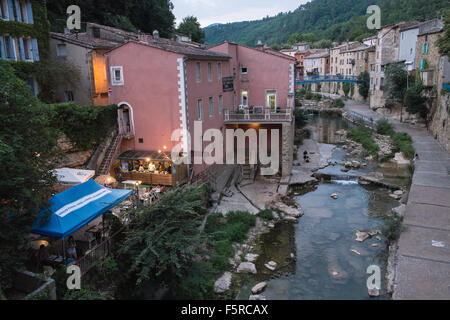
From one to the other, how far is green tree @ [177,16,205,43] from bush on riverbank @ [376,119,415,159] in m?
32.2

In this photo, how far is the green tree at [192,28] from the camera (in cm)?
5534

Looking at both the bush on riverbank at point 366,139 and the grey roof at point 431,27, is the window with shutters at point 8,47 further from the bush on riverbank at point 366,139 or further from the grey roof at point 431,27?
the grey roof at point 431,27

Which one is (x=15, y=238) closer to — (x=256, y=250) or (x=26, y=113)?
(x=26, y=113)

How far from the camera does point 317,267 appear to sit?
555 inches

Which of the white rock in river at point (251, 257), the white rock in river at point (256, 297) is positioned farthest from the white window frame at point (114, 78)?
the white rock in river at point (256, 297)

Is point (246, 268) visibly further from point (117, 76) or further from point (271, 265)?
point (117, 76)

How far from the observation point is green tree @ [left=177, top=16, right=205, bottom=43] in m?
55.3

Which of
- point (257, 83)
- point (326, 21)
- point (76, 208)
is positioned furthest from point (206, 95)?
point (326, 21)

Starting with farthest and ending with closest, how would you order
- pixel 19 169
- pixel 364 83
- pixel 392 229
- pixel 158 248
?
pixel 364 83
pixel 392 229
pixel 158 248
pixel 19 169

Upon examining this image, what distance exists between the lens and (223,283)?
514 inches

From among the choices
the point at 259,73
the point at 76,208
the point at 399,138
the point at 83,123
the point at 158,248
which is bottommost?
the point at 158,248

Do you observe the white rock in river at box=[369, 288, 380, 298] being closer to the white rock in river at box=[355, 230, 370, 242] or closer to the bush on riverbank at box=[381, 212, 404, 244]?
the bush on riverbank at box=[381, 212, 404, 244]

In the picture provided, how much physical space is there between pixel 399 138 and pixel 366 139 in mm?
3357
